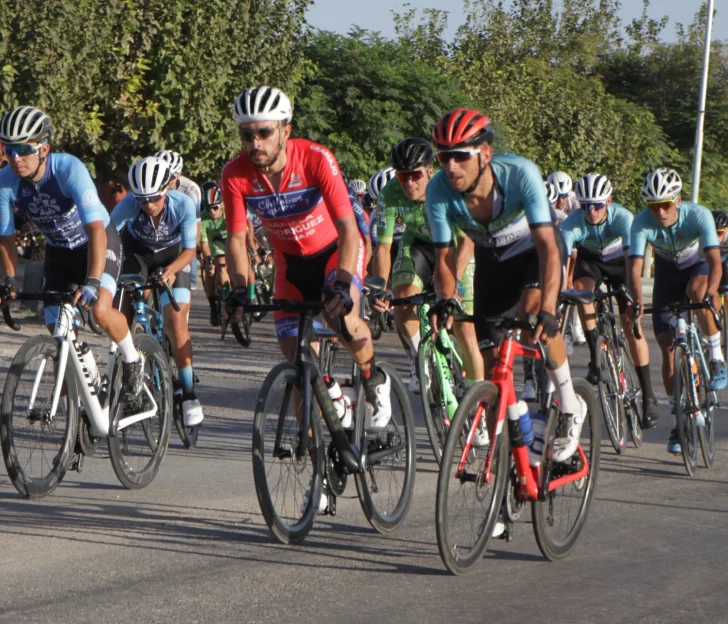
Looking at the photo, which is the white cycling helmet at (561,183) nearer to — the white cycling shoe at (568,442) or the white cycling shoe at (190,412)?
the white cycling shoe at (190,412)

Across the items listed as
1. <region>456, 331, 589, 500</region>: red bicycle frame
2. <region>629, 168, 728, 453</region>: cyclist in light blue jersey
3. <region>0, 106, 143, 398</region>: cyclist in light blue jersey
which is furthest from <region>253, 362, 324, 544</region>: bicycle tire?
<region>629, 168, 728, 453</region>: cyclist in light blue jersey

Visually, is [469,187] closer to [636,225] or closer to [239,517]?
[239,517]

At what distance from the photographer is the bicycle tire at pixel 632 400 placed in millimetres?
9445

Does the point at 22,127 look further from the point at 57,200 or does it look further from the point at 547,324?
the point at 547,324

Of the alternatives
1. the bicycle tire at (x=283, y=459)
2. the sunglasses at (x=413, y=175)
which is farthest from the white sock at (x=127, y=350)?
the sunglasses at (x=413, y=175)

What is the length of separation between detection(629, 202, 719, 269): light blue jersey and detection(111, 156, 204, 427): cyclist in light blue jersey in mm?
3387

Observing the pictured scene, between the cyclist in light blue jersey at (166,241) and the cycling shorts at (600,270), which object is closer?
the cyclist in light blue jersey at (166,241)

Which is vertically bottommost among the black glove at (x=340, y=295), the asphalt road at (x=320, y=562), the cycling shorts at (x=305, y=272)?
the asphalt road at (x=320, y=562)

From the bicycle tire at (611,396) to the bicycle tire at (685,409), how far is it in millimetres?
601

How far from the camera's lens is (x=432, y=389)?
27.9 ft

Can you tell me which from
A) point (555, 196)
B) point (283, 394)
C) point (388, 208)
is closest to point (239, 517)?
point (283, 394)

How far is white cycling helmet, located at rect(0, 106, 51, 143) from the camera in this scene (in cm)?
693

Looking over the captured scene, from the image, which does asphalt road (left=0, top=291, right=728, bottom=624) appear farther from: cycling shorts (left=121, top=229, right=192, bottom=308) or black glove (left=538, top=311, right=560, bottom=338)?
cycling shorts (left=121, top=229, right=192, bottom=308)

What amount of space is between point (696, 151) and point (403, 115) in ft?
28.8
